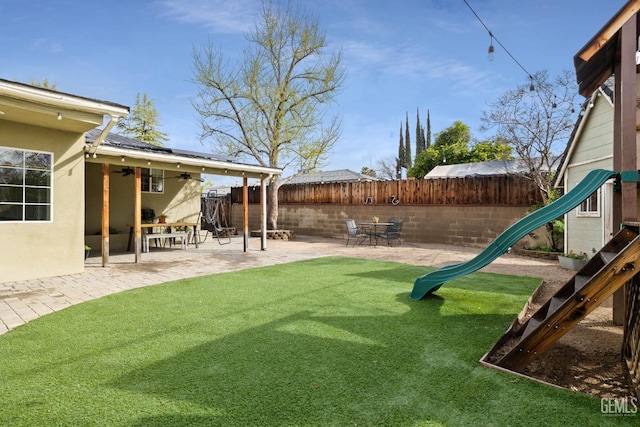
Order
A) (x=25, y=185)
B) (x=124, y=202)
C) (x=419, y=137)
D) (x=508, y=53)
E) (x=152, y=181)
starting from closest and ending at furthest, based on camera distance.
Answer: (x=25, y=185) < (x=508, y=53) < (x=124, y=202) < (x=152, y=181) < (x=419, y=137)

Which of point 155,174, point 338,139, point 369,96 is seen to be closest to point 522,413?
point 155,174

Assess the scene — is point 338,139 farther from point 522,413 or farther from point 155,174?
point 522,413

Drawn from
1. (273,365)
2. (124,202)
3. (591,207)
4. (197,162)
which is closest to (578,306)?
(273,365)

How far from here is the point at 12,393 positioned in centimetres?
219

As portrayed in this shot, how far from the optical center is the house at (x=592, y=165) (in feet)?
22.1

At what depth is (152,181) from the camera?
11.1 metres

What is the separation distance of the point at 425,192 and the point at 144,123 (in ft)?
67.3

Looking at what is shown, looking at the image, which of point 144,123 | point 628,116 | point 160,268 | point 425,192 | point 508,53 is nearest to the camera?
point 628,116

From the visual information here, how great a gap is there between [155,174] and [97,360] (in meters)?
9.47

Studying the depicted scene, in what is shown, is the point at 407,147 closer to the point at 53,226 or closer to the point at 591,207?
the point at 591,207

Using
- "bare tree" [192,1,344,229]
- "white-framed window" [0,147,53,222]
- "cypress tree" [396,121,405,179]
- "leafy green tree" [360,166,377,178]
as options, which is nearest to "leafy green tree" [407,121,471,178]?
"cypress tree" [396,121,405,179]

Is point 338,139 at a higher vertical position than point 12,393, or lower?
higher

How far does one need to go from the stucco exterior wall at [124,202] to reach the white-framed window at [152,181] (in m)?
0.13

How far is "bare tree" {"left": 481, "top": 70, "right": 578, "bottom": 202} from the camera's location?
1009 centimetres
